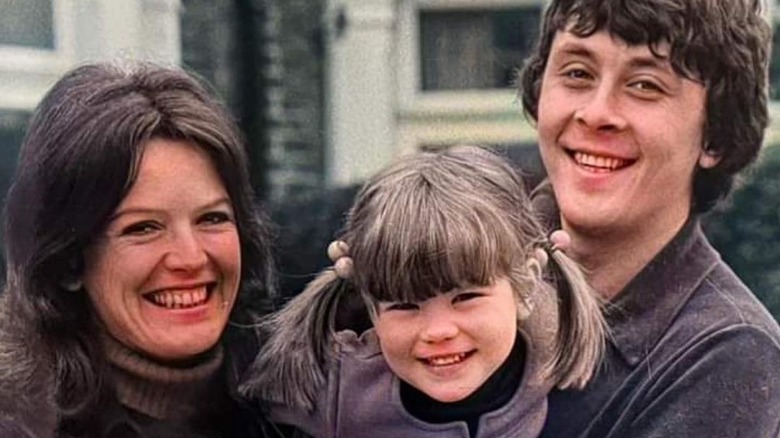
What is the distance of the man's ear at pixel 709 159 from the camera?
1864 mm

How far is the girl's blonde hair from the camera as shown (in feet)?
5.32

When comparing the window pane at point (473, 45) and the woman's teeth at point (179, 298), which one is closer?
the woman's teeth at point (179, 298)

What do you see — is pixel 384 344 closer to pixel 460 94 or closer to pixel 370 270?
pixel 370 270

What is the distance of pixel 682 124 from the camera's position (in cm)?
180

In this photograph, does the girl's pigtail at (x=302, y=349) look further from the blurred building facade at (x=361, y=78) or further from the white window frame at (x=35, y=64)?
the blurred building facade at (x=361, y=78)

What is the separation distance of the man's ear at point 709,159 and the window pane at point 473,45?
4224 mm

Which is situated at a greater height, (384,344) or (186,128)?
(186,128)

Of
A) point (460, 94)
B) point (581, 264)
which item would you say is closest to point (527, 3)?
point (460, 94)

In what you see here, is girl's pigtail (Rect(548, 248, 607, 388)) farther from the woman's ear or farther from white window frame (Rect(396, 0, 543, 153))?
white window frame (Rect(396, 0, 543, 153))

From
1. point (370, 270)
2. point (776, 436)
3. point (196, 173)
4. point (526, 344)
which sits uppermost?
point (196, 173)

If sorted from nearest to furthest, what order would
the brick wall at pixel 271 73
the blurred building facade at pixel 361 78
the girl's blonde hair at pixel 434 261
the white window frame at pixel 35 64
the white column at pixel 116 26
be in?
the girl's blonde hair at pixel 434 261, the white window frame at pixel 35 64, the white column at pixel 116 26, the brick wall at pixel 271 73, the blurred building facade at pixel 361 78

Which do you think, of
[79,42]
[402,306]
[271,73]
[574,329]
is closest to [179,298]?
[402,306]

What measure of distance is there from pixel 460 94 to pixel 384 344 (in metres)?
4.58

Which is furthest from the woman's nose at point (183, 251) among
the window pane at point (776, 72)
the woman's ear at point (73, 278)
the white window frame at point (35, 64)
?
the window pane at point (776, 72)
